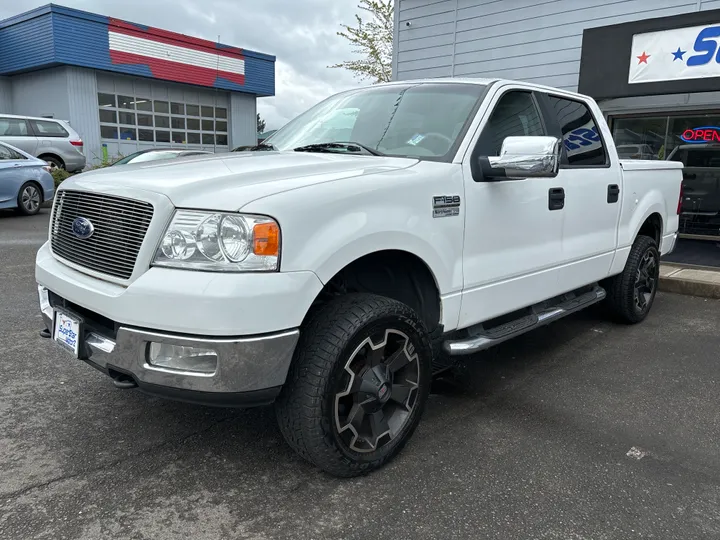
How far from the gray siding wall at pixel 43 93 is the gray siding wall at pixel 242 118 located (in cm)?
717

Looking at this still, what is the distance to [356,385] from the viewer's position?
260cm

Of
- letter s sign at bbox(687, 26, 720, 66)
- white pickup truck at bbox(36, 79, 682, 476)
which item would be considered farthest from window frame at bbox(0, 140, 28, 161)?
letter s sign at bbox(687, 26, 720, 66)

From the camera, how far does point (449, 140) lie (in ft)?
10.5

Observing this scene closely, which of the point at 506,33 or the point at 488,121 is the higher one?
the point at 506,33

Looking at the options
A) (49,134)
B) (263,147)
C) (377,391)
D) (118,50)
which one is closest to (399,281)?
(377,391)

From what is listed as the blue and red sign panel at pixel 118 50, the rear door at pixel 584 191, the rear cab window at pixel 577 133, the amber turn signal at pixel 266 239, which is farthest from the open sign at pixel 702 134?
the blue and red sign panel at pixel 118 50

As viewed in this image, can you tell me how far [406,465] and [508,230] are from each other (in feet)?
4.76

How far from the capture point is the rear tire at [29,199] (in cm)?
1159

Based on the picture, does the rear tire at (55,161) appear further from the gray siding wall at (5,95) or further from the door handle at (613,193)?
the door handle at (613,193)

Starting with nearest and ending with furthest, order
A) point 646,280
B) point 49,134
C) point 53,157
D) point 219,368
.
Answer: point 219,368, point 646,280, point 49,134, point 53,157

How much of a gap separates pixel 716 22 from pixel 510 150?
5.62 meters

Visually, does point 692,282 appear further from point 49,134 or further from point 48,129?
point 48,129

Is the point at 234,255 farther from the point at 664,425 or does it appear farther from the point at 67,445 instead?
the point at 664,425

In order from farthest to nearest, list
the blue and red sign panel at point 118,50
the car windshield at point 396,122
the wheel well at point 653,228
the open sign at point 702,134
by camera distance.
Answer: the blue and red sign panel at point 118,50 < the open sign at point 702,134 < the wheel well at point 653,228 < the car windshield at point 396,122
